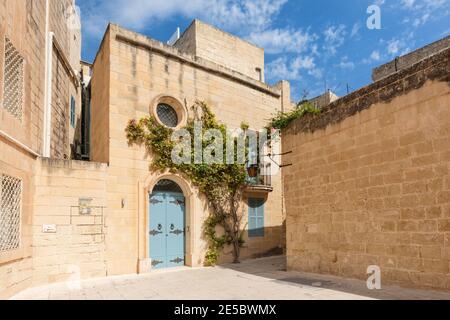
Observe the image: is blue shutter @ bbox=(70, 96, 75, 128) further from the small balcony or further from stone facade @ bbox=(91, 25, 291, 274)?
the small balcony

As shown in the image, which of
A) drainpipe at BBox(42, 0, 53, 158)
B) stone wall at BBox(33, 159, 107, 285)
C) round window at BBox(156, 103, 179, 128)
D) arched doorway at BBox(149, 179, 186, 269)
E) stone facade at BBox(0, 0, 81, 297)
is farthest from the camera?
round window at BBox(156, 103, 179, 128)

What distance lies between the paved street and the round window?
393 cm

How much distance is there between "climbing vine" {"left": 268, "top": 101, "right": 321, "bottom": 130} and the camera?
8078mm

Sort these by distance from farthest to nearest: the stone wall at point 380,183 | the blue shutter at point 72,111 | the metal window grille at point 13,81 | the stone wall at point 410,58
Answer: the blue shutter at point 72,111 → the stone wall at point 410,58 → the metal window grille at point 13,81 → the stone wall at point 380,183

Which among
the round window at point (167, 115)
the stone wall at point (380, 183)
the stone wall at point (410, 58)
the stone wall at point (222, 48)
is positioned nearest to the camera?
the stone wall at point (380, 183)

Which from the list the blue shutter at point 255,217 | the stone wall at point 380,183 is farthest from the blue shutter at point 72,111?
the stone wall at point 380,183

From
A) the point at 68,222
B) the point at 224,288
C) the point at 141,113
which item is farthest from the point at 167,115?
the point at 224,288

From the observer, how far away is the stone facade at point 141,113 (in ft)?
27.6

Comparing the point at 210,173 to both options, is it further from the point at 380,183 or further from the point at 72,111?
the point at 72,111

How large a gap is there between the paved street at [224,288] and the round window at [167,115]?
12.9 feet

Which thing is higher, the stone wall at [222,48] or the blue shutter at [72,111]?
the stone wall at [222,48]

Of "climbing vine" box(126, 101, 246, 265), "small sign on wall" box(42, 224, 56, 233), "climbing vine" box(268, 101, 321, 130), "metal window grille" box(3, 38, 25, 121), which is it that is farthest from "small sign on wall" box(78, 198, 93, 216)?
"climbing vine" box(268, 101, 321, 130)

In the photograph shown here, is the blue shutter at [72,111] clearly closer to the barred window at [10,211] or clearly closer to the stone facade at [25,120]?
the stone facade at [25,120]
